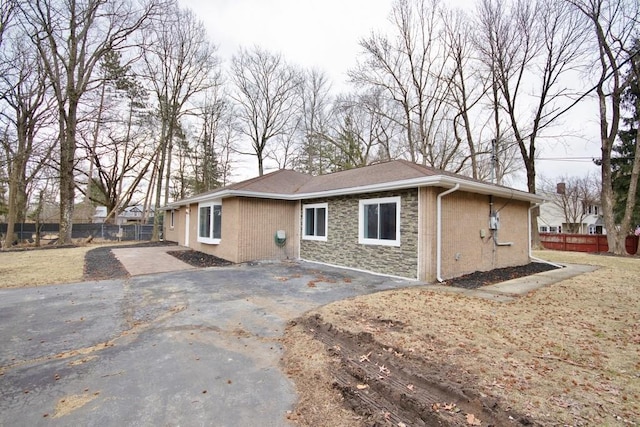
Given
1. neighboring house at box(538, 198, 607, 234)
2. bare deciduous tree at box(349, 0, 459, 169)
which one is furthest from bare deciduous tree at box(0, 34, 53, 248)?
neighboring house at box(538, 198, 607, 234)

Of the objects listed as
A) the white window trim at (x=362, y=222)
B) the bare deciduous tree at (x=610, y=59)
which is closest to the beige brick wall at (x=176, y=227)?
the white window trim at (x=362, y=222)

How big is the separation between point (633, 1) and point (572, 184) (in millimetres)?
20828

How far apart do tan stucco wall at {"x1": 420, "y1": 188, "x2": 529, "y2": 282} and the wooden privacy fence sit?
11.4 metres

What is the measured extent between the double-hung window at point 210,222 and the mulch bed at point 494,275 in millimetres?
8175

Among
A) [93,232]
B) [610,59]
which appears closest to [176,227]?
[93,232]

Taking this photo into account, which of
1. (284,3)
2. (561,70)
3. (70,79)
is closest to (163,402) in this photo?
(284,3)

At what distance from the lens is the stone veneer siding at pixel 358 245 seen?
7254 mm

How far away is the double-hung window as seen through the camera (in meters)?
11.4

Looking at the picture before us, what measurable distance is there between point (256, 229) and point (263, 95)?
49.2 ft

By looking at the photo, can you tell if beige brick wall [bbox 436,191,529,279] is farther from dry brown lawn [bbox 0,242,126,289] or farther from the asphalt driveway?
dry brown lawn [bbox 0,242,126,289]

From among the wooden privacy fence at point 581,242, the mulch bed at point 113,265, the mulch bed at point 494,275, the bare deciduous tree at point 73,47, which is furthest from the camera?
the wooden privacy fence at point 581,242

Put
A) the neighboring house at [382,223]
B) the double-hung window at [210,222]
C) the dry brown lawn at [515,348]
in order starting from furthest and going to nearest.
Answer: the double-hung window at [210,222], the neighboring house at [382,223], the dry brown lawn at [515,348]

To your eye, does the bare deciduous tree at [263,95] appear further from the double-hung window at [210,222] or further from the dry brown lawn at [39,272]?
the dry brown lawn at [39,272]

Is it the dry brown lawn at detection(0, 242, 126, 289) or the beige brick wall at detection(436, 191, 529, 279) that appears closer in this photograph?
the dry brown lawn at detection(0, 242, 126, 289)
